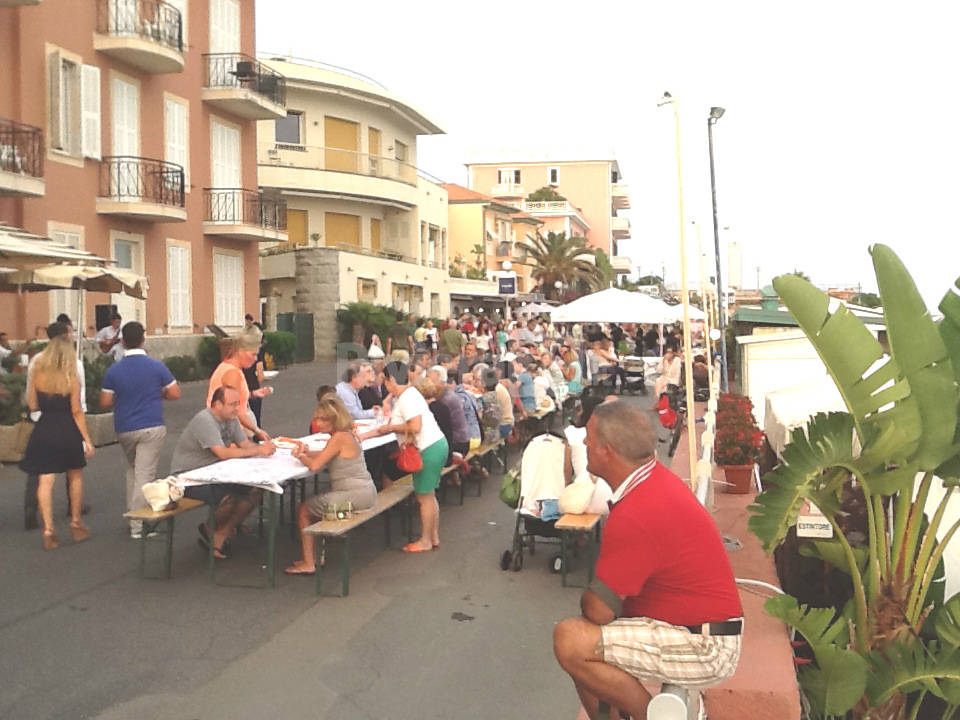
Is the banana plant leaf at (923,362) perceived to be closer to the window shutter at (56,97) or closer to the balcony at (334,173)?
the window shutter at (56,97)

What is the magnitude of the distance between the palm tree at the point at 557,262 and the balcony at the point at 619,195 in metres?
25.4

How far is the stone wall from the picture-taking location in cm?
3469

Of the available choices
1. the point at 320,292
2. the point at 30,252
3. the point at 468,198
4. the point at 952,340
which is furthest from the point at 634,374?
the point at 468,198

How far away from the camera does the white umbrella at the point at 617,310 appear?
19.8 metres

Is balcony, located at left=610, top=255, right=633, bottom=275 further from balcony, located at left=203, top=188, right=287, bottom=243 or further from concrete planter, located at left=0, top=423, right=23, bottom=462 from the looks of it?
concrete planter, located at left=0, top=423, right=23, bottom=462

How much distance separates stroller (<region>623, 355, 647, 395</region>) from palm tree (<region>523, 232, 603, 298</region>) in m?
38.1

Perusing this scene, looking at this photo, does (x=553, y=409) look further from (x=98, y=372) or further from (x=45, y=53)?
(x=45, y=53)

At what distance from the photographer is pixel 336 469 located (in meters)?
8.10

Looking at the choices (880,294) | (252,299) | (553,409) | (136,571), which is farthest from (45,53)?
(880,294)

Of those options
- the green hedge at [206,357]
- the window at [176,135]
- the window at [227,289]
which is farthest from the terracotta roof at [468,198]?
the green hedge at [206,357]

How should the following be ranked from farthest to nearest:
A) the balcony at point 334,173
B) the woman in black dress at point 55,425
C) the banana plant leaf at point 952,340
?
the balcony at point 334,173 < the woman in black dress at point 55,425 < the banana plant leaf at point 952,340

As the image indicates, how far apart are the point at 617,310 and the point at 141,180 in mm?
11632

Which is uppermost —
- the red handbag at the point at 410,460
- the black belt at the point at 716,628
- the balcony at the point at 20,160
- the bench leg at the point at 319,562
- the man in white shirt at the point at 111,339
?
the balcony at the point at 20,160

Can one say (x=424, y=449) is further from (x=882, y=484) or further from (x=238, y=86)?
(x=238, y=86)
